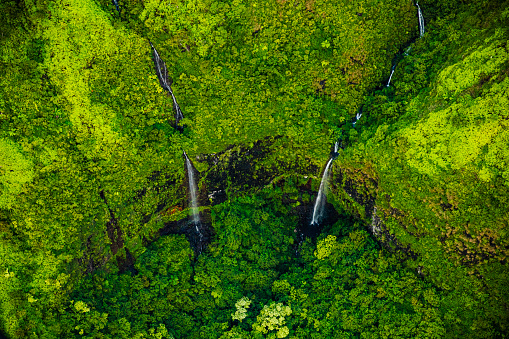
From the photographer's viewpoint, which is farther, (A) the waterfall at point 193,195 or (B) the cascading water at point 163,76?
(A) the waterfall at point 193,195

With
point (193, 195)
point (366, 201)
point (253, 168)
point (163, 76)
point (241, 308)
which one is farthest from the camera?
point (253, 168)

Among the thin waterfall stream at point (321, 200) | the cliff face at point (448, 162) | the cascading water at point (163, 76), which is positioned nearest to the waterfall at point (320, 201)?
the thin waterfall stream at point (321, 200)

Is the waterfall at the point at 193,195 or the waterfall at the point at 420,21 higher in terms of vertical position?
the waterfall at the point at 420,21

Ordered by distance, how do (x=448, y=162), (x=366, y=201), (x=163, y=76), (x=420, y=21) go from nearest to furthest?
1. (x=448, y=162)
2. (x=163, y=76)
3. (x=366, y=201)
4. (x=420, y=21)

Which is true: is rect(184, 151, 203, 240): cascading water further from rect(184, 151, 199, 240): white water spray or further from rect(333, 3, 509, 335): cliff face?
rect(333, 3, 509, 335): cliff face

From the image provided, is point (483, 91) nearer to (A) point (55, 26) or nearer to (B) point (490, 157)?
(B) point (490, 157)

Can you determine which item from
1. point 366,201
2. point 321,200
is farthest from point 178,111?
point 366,201

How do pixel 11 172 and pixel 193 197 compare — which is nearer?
pixel 11 172

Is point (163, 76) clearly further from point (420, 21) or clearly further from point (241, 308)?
point (420, 21)

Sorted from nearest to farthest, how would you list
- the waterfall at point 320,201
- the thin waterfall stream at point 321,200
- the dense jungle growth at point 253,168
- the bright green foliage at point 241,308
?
1. the dense jungle growth at point 253,168
2. the bright green foliage at point 241,308
3. the thin waterfall stream at point 321,200
4. the waterfall at point 320,201

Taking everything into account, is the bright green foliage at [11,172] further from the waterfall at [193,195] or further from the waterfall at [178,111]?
the waterfall at [193,195]

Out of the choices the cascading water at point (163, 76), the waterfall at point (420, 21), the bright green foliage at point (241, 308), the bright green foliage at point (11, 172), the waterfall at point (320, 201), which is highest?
the waterfall at point (420, 21)
